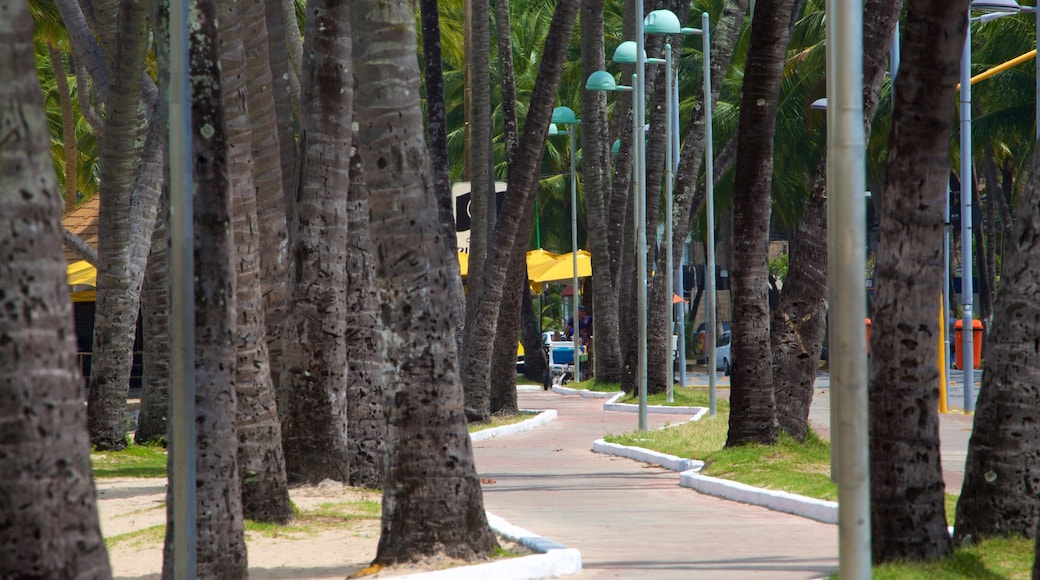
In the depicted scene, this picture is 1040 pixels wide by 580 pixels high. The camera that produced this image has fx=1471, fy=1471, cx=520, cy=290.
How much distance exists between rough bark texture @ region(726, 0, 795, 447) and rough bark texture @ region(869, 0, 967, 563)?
7.75 metres

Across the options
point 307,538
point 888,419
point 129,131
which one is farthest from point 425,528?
point 129,131

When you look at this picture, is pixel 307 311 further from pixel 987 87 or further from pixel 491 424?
pixel 987 87

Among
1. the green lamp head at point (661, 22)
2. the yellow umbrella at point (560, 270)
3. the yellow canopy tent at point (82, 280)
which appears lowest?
the yellow canopy tent at point (82, 280)

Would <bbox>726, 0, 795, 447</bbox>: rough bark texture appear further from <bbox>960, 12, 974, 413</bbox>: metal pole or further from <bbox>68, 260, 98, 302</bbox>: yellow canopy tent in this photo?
<bbox>68, 260, 98, 302</bbox>: yellow canopy tent

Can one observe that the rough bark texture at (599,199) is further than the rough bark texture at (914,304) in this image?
Yes

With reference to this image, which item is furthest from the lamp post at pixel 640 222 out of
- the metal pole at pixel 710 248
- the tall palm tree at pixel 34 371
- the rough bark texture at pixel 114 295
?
the tall palm tree at pixel 34 371

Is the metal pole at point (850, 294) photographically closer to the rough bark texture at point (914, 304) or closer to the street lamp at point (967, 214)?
the rough bark texture at point (914, 304)

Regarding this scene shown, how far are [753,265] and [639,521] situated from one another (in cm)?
483

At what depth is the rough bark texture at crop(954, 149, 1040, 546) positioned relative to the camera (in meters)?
9.55

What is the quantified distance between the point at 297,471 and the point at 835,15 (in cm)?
867

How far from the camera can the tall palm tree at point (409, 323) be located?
9.95 metres

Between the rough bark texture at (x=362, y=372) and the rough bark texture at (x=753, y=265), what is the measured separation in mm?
4563

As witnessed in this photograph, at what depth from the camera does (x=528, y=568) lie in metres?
9.92

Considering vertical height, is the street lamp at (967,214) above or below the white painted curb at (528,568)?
above
